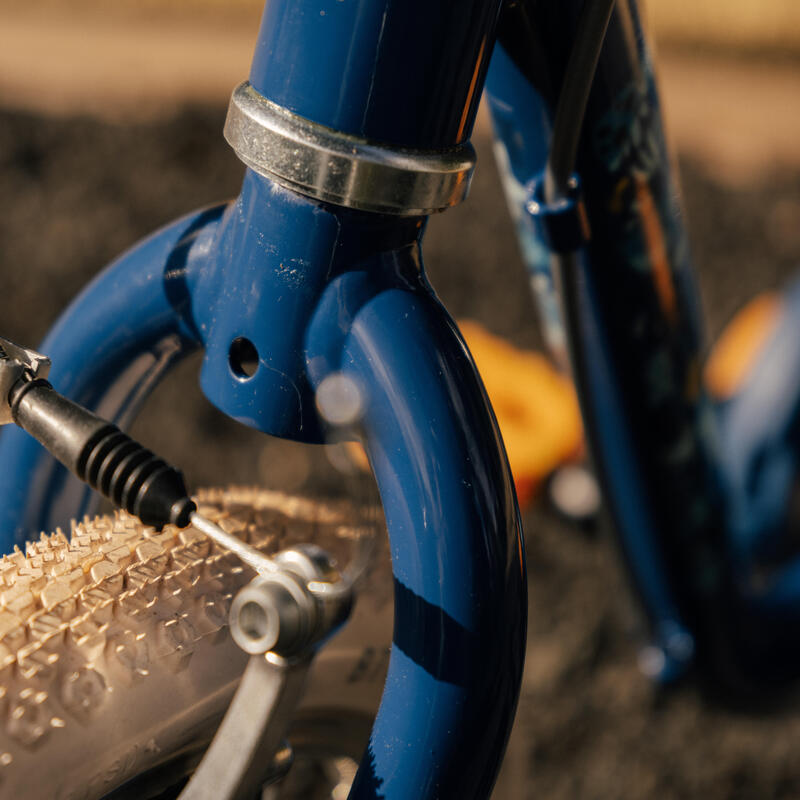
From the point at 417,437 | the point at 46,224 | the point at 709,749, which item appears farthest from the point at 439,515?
the point at 46,224

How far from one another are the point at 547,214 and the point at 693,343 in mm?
206

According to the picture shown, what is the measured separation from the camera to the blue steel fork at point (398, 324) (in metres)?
0.34

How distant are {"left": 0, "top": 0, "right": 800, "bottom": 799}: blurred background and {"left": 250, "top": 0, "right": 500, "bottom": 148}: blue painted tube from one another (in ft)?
1.79

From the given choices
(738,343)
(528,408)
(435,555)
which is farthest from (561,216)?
(738,343)

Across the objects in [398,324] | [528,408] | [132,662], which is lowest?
[528,408]

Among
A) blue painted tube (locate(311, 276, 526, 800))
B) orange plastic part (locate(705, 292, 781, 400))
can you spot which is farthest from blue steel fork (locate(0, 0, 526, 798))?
orange plastic part (locate(705, 292, 781, 400))

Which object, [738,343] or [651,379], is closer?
[651,379]

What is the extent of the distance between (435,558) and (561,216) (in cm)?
22

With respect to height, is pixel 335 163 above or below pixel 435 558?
above

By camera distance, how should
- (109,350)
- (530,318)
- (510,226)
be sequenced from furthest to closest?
(510,226)
(530,318)
(109,350)

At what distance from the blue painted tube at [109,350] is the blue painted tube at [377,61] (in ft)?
0.34

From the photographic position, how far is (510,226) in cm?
182

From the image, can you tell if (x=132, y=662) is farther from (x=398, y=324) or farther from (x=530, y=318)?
(x=530, y=318)

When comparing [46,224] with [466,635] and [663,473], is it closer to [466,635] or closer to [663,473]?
[663,473]
